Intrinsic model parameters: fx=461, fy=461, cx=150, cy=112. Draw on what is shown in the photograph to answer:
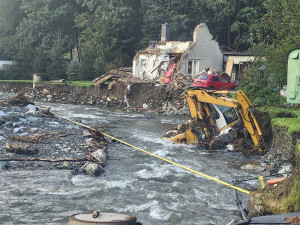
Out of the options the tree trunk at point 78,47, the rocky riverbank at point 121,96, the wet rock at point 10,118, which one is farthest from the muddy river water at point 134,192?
the tree trunk at point 78,47

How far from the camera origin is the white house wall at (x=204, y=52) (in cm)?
4078

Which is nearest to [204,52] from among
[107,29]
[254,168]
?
[107,29]

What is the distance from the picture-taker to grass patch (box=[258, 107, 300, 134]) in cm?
1599

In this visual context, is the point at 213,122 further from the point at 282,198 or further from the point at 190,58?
the point at 190,58

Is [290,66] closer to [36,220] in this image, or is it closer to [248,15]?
[36,220]

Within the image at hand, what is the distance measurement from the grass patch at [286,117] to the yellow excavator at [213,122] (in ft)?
4.16

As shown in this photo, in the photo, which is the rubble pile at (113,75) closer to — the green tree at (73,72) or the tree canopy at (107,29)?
the tree canopy at (107,29)

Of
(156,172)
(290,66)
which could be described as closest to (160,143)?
(156,172)

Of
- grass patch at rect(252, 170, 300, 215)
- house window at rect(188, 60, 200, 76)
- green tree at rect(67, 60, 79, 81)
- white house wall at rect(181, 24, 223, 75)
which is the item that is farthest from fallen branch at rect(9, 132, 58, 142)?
green tree at rect(67, 60, 79, 81)

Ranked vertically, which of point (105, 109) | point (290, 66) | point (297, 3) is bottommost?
point (105, 109)

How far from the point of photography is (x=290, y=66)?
13.1 m

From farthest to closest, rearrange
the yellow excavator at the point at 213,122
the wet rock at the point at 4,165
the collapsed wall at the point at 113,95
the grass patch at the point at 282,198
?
1. the collapsed wall at the point at 113,95
2. the yellow excavator at the point at 213,122
3. the wet rock at the point at 4,165
4. the grass patch at the point at 282,198

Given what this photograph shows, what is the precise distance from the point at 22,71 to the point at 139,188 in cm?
4140

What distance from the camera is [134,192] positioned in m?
13.0
